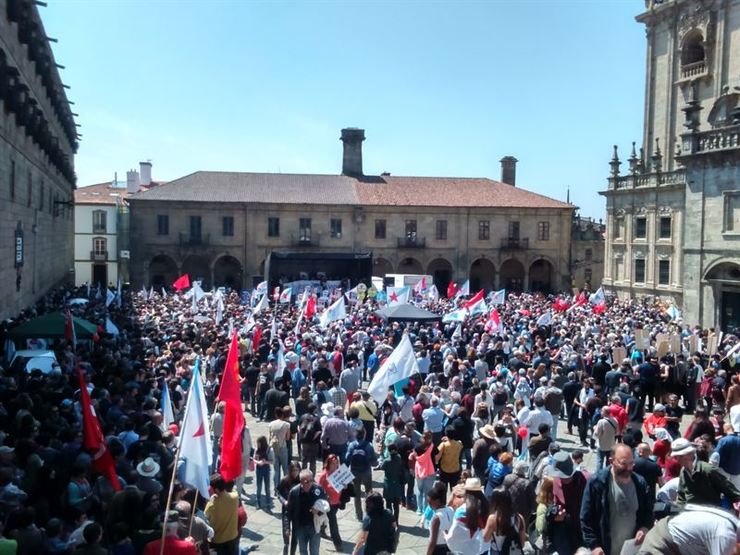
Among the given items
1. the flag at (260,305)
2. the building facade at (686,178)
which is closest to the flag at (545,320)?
the flag at (260,305)

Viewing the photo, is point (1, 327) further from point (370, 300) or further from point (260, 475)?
point (370, 300)

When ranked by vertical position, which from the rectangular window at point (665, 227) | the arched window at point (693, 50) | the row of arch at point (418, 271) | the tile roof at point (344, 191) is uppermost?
the arched window at point (693, 50)

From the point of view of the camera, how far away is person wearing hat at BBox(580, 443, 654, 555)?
608 centimetres

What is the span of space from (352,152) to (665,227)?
2545cm

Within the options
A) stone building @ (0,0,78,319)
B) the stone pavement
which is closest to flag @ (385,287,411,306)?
stone building @ (0,0,78,319)

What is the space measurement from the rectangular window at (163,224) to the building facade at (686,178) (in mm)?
28960

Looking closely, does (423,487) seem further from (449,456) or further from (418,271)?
(418,271)

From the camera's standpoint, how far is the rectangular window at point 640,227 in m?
38.6

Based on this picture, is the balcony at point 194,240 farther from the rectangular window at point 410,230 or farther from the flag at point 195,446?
the flag at point 195,446

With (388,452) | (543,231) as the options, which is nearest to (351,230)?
(543,231)

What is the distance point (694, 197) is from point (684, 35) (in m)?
13.9

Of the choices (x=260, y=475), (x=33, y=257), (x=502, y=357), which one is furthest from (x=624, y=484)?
(x=33, y=257)

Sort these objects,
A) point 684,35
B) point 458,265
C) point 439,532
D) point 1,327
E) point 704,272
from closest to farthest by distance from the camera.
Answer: point 439,532, point 1,327, point 704,272, point 684,35, point 458,265

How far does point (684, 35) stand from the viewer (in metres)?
37.8
